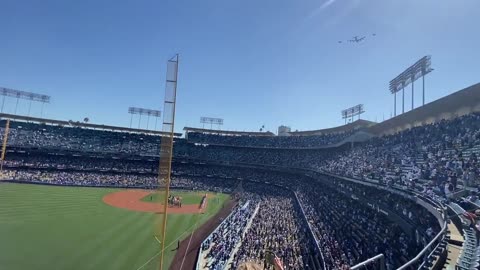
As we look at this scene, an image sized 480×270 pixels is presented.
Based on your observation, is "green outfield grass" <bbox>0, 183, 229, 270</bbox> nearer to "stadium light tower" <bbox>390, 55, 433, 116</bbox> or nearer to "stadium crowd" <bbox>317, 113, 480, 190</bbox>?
"stadium crowd" <bbox>317, 113, 480, 190</bbox>

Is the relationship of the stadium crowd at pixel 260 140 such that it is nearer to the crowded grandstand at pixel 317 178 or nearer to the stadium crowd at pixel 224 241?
the crowded grandstand at pixel 317 178

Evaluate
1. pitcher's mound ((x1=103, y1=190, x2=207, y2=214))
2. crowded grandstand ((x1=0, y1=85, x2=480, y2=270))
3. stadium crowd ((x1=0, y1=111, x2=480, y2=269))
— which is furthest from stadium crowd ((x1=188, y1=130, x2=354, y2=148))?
pitcher's mound ((x1=103, y1=190, x2=207, y2=214))

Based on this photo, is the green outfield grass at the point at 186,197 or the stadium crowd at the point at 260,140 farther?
the stadium crowd at the point at 260,140

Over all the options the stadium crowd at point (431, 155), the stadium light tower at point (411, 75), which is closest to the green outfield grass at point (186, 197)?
the stadium crowd at point (431, 155)

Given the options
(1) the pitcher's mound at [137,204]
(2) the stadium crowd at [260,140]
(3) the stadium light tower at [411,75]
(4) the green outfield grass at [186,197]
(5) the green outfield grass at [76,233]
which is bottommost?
(5) the green outfield grass at [76,233]

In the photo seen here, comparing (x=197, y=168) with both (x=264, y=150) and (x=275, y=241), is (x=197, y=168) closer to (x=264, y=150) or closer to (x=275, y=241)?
(x=264, y=150)

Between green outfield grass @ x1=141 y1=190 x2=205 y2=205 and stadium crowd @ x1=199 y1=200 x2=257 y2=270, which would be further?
green outfield grass @ x1=141 y1=190 x2=205 y2=205

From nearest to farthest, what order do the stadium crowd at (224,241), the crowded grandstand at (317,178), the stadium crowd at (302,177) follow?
the crowded grandstand at (317,178)
the stadium crowd at (302,177)
the stadium crowd at (224,241)
